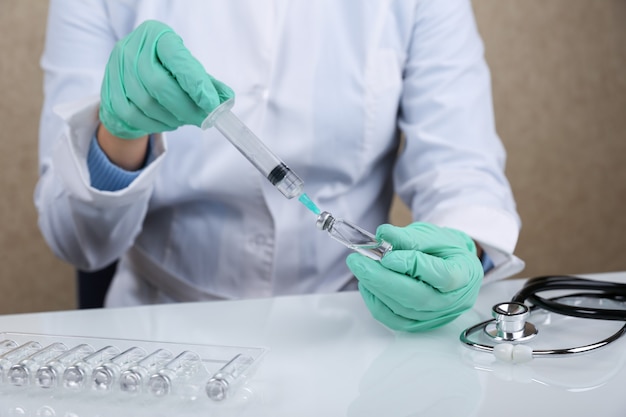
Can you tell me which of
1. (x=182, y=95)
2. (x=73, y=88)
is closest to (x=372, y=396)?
(x=182, y=95)

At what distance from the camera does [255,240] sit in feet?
3.91

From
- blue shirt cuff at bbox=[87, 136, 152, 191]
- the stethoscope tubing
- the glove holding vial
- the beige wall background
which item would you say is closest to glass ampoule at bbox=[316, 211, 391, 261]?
the glove holding vial

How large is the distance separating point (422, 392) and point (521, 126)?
2.03m

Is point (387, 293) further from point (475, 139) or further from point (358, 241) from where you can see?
point (475, 139)

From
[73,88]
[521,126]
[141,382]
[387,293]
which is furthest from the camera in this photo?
[521,126]

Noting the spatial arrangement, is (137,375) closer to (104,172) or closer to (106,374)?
(106,374)

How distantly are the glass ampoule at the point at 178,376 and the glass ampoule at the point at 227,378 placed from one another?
2 cm

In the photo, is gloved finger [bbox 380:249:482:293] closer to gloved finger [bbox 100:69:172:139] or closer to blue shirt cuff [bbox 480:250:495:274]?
blue shirt cuff [bbox 480:250:495:274]

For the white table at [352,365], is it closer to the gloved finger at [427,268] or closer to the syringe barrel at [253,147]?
the gloved finger at [427,268]

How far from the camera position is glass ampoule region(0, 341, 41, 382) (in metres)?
0.64

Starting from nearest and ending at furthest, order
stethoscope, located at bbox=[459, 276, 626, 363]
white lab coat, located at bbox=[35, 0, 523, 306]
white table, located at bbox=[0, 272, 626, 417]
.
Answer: white table, located at bbox=[0, 272, 626, 417]
stethoscope, located at bbox=[459, 276, 626, 363]
white lab coat, located at bbox=[35, 0, 523, 306]

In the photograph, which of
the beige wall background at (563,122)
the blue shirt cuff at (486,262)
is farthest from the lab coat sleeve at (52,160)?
the beige wall background at (563,122)

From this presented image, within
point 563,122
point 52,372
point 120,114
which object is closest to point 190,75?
point 120,114

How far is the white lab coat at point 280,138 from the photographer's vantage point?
44.9 inches
